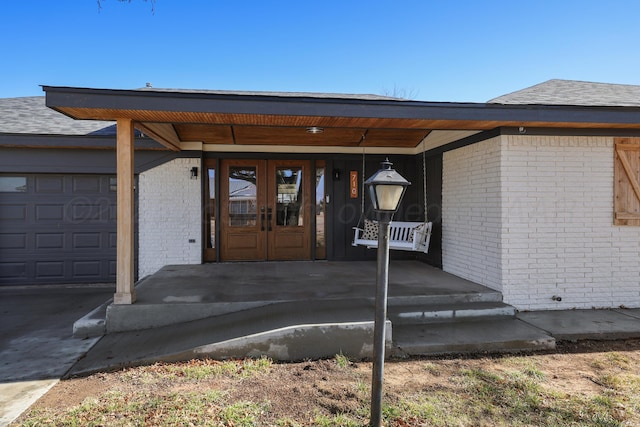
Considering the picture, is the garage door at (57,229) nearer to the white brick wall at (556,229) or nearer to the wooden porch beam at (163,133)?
the wooden porch beam at (163,133)

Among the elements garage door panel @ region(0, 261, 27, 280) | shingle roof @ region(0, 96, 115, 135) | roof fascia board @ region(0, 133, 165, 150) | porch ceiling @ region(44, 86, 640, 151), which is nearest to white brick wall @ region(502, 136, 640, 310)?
porch ceiling @ region(44, 86, 640, 151)

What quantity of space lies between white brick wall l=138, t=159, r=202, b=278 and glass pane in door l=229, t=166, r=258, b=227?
63 cm

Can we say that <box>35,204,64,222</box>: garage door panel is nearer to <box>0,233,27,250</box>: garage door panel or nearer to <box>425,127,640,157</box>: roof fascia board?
<box>0,233,27,250</box>: garage door panel

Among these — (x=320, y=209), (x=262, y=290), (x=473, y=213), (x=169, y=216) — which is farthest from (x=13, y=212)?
(x=473, y=213)

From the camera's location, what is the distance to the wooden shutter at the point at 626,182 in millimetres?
4852

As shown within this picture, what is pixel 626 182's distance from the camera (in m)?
4.89

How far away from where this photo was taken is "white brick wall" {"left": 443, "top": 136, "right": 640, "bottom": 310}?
4699 millimetres

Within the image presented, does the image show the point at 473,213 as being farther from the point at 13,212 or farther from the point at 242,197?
the point at 13,212

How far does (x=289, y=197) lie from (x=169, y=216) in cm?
224

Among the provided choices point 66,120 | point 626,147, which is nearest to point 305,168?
point 66,120

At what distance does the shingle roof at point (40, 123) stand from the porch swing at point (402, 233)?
4.62 m

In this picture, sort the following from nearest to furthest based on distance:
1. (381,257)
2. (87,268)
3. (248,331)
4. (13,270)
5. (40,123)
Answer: (381,257), (248,331), (40,123), (13,270), (87,268)

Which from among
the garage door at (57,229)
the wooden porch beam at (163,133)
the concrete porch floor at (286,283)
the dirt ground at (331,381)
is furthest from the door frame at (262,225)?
the dirt ground at (331,381)

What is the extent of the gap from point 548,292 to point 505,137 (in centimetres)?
211
